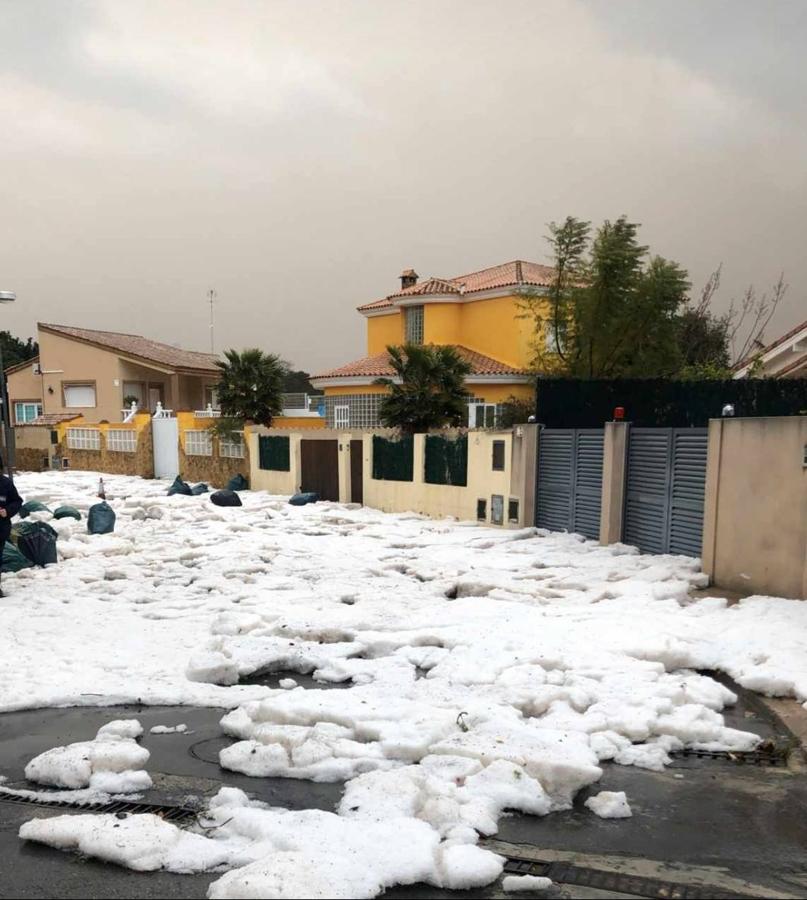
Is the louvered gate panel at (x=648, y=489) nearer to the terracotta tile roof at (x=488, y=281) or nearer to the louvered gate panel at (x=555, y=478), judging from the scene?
the louvered gate panel at (x=555, y=478)

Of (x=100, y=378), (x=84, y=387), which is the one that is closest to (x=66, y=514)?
(x=100, y=378)

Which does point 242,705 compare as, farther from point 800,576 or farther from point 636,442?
point 636,442

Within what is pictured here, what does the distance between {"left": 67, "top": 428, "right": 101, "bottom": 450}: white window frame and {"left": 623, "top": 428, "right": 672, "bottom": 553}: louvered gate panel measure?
2306 cm

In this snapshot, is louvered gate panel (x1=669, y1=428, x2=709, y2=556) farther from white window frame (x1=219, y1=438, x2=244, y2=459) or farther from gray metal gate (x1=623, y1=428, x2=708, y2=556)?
white window frame (x1=219, y1=438, x2=244, y2=459)

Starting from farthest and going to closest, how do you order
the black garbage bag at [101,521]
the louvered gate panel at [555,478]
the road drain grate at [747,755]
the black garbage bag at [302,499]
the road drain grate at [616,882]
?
the black garbage bag at [302,499], the black garbage bag at [101,521], the louvered gate panel at [555,478], the road drain grate at [747,755], the road drain grate at [616,882]

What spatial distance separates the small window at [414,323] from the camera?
29.0 meters

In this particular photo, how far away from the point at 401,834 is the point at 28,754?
2.47m

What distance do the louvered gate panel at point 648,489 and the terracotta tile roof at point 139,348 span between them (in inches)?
1105

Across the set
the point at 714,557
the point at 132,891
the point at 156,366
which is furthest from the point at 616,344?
the point at 156,366

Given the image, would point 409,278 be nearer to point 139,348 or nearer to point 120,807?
point 139,348

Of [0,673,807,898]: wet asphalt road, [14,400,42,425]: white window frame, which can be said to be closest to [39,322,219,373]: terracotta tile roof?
[14,400,42,425]: white window frame

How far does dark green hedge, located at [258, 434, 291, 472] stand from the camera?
19734 mm

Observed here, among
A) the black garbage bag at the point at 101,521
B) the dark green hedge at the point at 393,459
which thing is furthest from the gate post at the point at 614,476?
the black garbage bag at the point at 101,521

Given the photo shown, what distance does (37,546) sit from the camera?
31.6 feet
